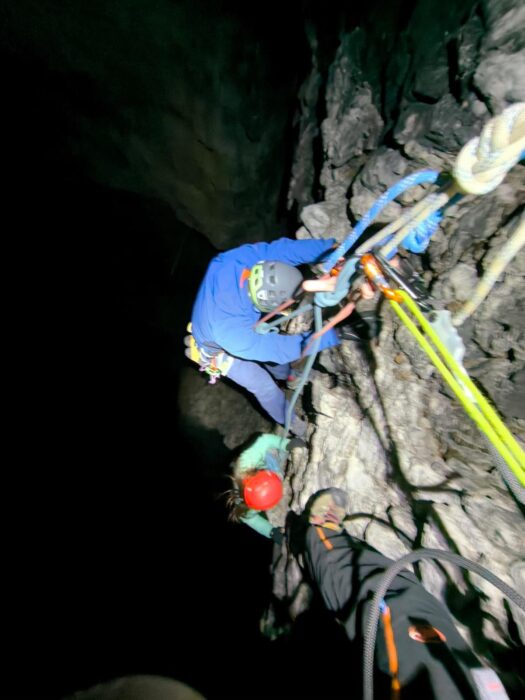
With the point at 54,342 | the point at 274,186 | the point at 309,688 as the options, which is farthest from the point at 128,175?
the point at 309,688

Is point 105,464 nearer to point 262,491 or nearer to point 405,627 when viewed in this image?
point 262,491

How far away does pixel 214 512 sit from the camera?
415 cm

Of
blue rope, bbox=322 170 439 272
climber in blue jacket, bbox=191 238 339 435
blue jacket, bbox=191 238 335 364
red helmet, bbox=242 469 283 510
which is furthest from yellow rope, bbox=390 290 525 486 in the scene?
red helmet, bbox=242 469 283 510

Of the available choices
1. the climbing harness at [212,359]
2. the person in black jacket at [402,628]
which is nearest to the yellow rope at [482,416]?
the person in black jacket at [402,628]

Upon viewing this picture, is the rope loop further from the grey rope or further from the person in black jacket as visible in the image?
the person in black jacket

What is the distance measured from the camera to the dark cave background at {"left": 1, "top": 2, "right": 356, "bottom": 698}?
132 inches

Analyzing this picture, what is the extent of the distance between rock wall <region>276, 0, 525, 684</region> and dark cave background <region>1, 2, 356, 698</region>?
1292mm

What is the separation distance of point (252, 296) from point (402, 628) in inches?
87.2

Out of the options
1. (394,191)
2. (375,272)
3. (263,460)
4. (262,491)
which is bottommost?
(262,491)

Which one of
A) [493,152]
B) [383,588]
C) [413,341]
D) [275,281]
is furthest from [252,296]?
[383,588]

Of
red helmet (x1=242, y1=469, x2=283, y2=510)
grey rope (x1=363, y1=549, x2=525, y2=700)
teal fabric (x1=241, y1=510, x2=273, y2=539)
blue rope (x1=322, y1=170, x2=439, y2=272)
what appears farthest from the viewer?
teal fabric (x1=241, y1=510, x2=273, y2=539)

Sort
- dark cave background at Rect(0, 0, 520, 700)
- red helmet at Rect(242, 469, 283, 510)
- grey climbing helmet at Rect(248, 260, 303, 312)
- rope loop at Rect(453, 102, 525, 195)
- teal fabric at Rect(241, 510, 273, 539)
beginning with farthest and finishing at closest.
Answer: teal fabric at Rect(241, 510, 273, 539) < dark cave background at Rect(0, 0, 520, 700) < red helmet at Rect(242, 469, 283, 510) < grey climbing helmet at Rect(248, 260, 303, 312) < rope loop at Rect(453, 102, 525, 195)

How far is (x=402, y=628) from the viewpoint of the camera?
141cm

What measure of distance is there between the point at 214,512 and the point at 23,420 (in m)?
2.81
